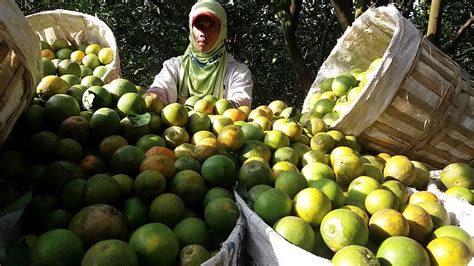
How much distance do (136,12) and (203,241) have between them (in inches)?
237

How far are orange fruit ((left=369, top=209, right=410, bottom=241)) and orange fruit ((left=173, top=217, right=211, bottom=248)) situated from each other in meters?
0.70

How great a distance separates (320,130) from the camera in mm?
2629

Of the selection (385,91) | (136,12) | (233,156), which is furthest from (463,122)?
(136,12)

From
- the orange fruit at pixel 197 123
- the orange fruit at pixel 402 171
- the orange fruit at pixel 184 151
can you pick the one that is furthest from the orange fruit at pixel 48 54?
the orange fruit at pixel 402 171

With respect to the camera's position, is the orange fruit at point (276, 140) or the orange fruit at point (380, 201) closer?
the orange fruit at point (380, 201)

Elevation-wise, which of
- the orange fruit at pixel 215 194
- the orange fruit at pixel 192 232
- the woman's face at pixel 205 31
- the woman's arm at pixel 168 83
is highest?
Result: the woman's face at pixel 205 31

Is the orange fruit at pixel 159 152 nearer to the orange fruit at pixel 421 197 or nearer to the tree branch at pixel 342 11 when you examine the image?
the orange fruit at pixel 421 197

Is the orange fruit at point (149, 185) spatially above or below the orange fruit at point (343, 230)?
below

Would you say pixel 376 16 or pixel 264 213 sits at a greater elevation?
pixel 376 16

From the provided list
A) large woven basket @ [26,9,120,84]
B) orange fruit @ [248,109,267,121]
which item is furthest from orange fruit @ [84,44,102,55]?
orange fruit @ [248,109,267,121]

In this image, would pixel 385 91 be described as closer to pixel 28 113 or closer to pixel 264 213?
pixel 264 213

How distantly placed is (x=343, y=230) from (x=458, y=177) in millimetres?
1109

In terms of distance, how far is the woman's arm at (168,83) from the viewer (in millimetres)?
3988

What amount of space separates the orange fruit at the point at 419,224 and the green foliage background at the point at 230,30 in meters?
4.51
